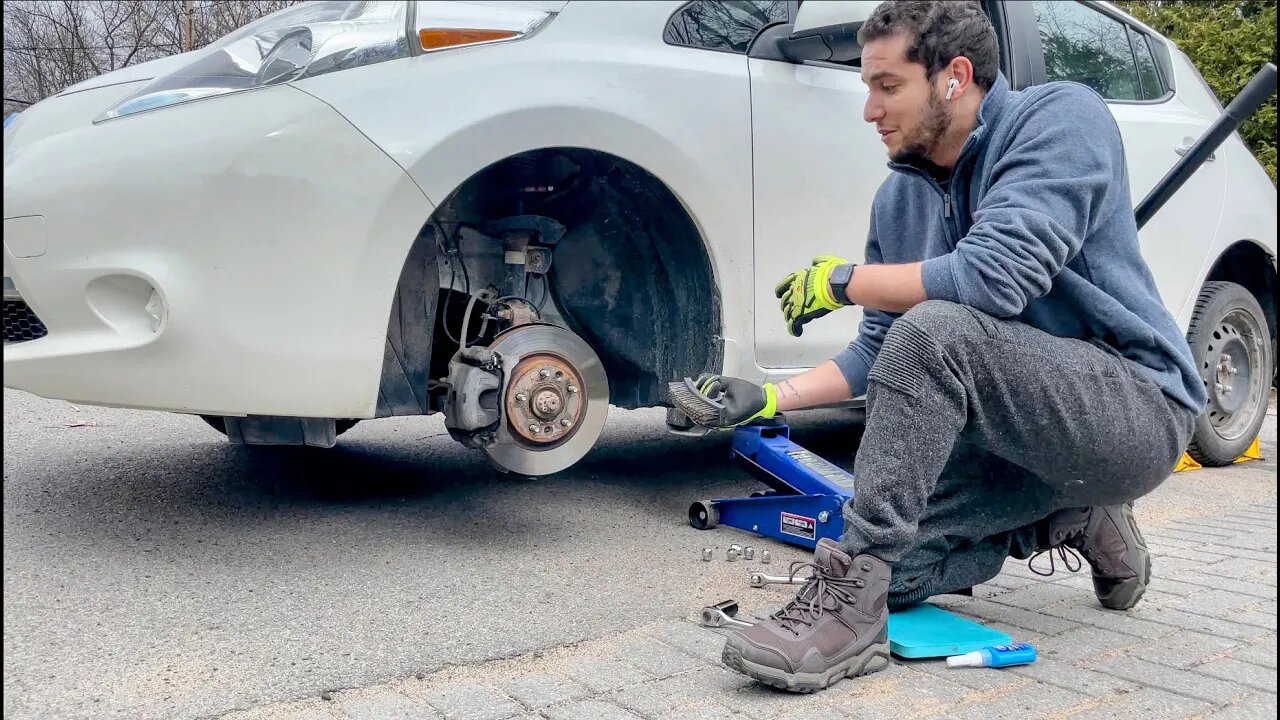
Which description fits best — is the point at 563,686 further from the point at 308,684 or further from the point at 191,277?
the point at 191,277

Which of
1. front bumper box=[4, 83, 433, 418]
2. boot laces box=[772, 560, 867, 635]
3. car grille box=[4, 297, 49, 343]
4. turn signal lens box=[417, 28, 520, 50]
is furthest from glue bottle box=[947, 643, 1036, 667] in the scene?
car grille box=[4, 297, 49, 343]

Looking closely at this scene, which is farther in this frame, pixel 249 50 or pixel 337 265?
pixel 249 50

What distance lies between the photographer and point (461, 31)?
240 centimetres

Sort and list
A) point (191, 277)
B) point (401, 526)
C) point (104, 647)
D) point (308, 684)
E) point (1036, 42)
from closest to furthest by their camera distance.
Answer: point (308, 684), point (104, 647), point (191, 277), point (401, 526), point (1036, 42)

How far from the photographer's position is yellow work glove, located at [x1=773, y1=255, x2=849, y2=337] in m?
2.04

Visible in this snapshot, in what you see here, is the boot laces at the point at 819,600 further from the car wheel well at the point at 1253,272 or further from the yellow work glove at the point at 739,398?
the car wheel well at the point at 1253,272

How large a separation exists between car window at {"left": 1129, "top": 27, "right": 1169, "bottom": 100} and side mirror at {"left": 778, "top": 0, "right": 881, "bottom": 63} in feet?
5.89

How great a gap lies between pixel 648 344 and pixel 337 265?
978mm

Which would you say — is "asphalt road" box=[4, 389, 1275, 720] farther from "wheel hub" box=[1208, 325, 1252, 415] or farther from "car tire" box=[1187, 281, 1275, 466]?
"wheel hub" box=[1208, 325, 1252, 415]

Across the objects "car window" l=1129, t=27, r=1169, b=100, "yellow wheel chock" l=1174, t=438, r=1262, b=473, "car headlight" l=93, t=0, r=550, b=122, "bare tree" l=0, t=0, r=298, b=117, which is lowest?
"yellow wheel chock" l=1174, t=438, r=1262, b=473

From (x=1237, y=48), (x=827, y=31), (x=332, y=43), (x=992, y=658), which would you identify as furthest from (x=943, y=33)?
(x=1237, y=48)

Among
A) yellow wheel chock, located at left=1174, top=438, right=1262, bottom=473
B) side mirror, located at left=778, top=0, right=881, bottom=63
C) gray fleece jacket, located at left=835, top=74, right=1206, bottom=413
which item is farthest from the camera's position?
yellow wheel chock, located at left=1174, top=438, right=1262, bottom=473

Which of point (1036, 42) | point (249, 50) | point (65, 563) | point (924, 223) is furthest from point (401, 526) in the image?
point (1036, 42)

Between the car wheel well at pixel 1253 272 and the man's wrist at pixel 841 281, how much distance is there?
3.13 metres
